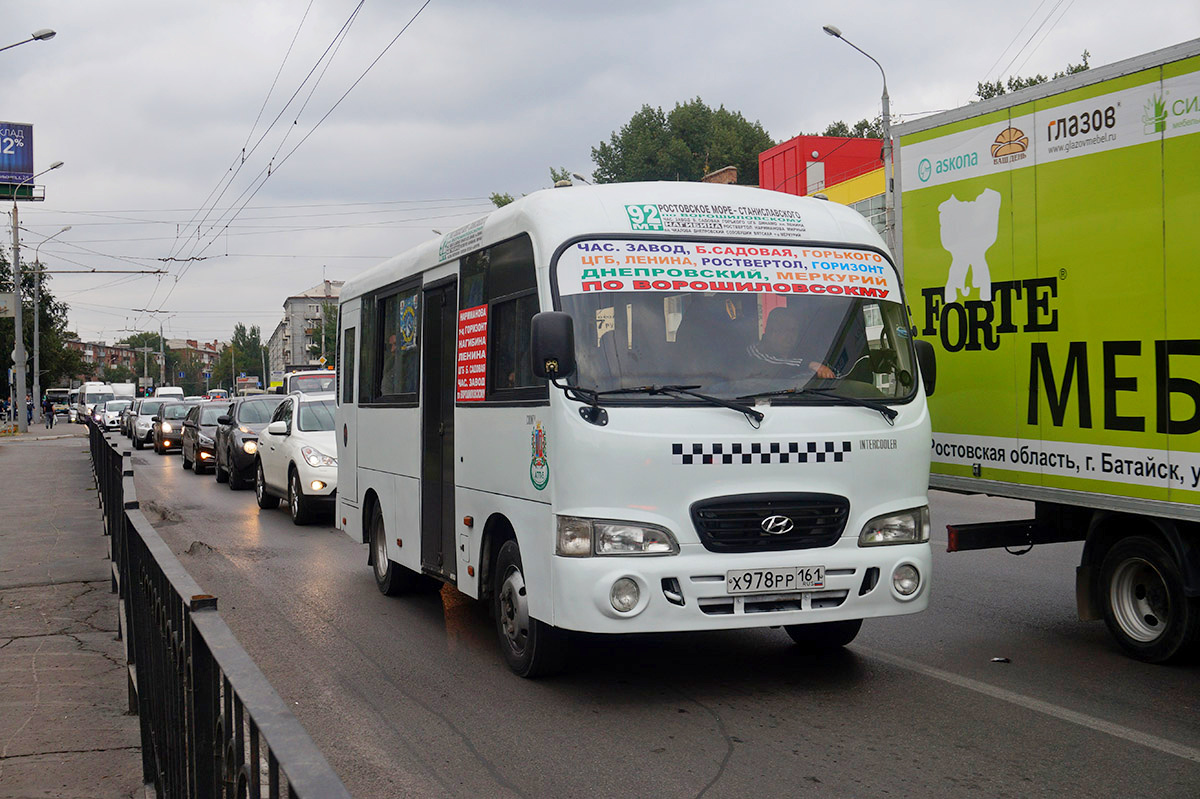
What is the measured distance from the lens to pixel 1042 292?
23.9ft

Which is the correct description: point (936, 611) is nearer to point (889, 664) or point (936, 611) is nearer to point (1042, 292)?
point (889, 664)

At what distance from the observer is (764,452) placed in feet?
20.2

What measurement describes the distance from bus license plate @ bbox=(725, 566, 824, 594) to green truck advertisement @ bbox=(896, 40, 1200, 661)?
1.86 meters

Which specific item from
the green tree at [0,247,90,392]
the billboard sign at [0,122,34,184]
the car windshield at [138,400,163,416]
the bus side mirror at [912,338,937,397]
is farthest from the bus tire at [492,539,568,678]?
the green tree at [0,247,90,392]

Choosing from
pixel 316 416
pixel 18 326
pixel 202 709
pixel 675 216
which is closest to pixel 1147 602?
pixel 675 216

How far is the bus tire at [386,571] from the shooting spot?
951 centimetres

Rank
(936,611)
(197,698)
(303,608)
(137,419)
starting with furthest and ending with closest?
→ (137,419), (303,608), (936,611), (197,698)

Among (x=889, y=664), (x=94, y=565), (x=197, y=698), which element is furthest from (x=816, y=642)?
(x=94, y=565)

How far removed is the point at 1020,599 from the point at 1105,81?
396 cm

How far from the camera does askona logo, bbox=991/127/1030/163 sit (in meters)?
7.48

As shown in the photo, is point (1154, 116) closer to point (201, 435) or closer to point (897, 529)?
point (897, 529)

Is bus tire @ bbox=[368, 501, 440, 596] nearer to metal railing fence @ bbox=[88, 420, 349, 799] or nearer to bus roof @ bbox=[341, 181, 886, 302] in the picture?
bus roof @ bbox=[341, 181, 886, 302]

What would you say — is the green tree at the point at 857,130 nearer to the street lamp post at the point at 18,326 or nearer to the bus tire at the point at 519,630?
the street lamp post at the point at 18,326

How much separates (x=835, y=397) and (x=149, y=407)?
38.0m
